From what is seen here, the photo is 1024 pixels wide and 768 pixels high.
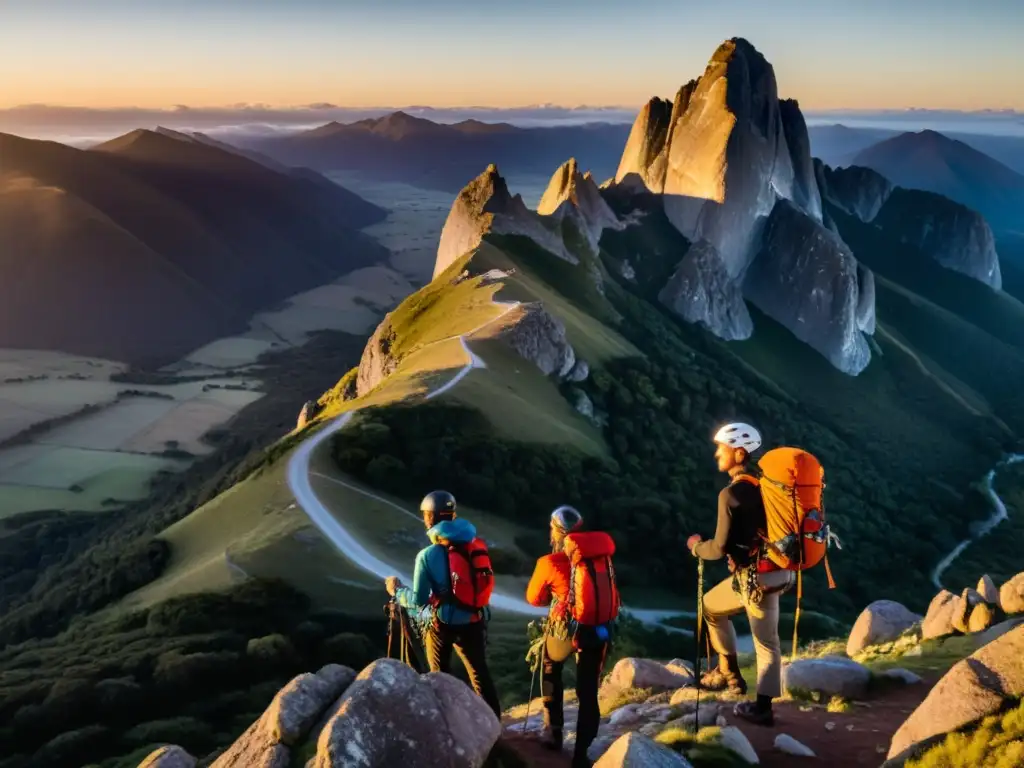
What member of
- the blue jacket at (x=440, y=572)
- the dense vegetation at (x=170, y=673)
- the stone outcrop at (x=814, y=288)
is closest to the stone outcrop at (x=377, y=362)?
the dense vegetation at (x=170, y=673)

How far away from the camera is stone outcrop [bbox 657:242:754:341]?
146 m

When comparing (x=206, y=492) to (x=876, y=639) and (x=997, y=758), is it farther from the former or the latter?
Answer: (x=997, y=758)

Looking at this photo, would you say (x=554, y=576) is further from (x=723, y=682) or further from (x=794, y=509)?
(x=723, y=682)

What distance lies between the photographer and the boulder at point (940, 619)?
68.5 feet

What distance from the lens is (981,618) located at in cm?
2019

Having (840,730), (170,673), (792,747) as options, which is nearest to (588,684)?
(792,747)

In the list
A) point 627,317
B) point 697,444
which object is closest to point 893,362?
point 627,317

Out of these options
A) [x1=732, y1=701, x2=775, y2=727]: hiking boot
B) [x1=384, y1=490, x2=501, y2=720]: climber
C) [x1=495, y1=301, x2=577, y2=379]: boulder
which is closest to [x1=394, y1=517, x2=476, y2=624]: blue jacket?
[x1=384, y1=490, x2=501, y2=720]: climber

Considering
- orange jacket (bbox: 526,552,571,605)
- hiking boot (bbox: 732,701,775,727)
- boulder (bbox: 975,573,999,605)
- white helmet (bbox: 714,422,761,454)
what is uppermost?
white helmet (bbox: 714,422,761,454)

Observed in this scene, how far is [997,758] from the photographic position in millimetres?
8727

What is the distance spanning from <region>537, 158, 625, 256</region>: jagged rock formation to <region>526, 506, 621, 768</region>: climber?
415ft

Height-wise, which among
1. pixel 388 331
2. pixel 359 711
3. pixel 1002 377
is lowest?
pixel 1002 377

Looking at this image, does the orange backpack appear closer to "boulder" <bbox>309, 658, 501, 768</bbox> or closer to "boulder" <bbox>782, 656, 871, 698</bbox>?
"boulder" <bbox>782, 656, 871, 698</bbox>

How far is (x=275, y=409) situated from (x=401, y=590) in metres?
180
